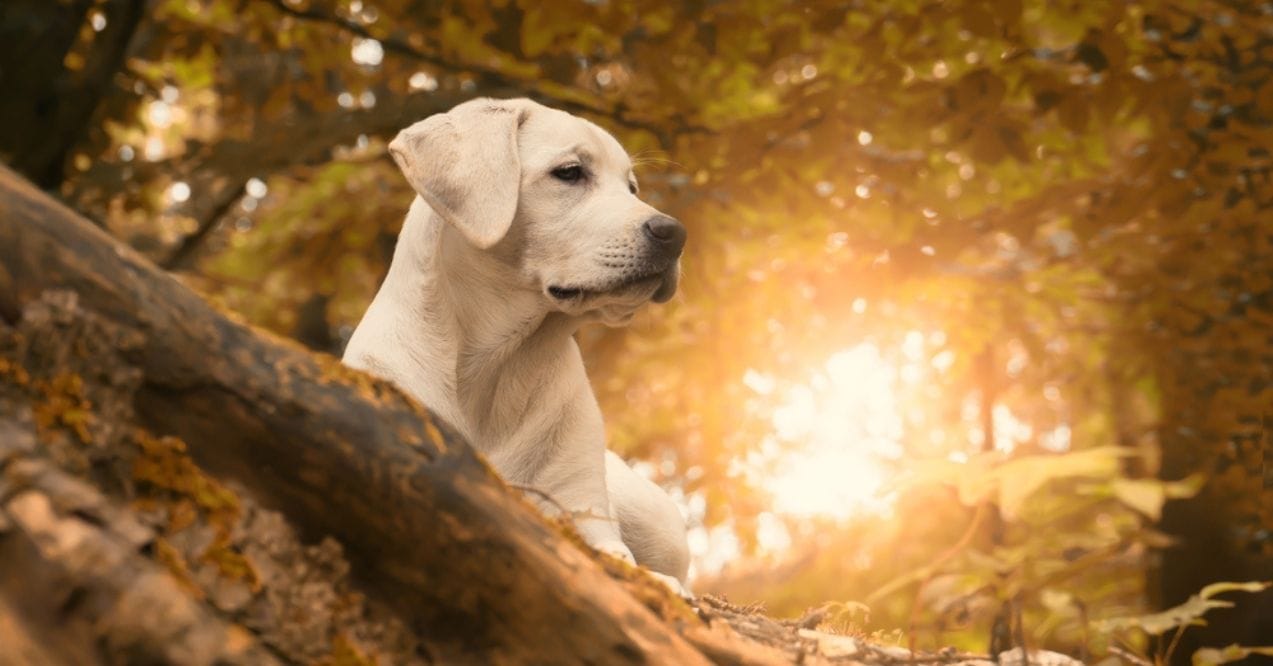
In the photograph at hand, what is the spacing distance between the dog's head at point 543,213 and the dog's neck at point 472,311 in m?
0.06

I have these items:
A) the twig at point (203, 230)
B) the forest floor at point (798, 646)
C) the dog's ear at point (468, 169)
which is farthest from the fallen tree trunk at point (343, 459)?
the twig at point (203, 230)

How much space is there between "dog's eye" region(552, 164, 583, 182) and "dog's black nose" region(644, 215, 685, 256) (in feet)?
1.15

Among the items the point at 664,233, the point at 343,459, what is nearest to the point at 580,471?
the point at 664,233

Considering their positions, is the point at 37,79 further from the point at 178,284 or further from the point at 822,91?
the point at 178,284

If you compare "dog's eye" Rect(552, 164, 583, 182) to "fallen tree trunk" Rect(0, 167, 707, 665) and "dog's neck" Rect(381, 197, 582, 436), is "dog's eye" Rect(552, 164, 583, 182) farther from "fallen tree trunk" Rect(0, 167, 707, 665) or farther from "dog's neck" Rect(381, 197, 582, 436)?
"fallen tree trunk" Rect(0, 167, 707, 665)

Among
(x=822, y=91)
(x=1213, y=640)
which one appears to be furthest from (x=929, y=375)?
(x=822, y=91)

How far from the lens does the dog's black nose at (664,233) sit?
12.9ft

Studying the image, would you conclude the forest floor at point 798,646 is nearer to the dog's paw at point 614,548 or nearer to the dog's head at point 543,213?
the dog's paw at point 614,548

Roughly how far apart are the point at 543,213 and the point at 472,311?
411 mm

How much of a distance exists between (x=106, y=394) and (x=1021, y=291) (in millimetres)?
8344

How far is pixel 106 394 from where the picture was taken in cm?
226

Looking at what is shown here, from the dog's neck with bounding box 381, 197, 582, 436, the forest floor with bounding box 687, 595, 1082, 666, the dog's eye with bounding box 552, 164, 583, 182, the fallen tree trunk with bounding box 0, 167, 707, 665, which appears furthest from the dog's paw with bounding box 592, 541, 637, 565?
the dog's eye with bounding box 552, 164, 583, 182

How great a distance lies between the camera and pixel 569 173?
161 inches

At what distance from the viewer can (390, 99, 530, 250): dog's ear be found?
3.79 meters
